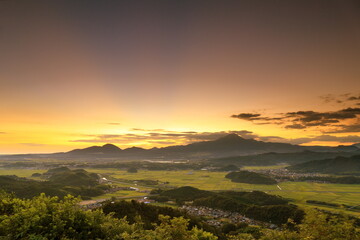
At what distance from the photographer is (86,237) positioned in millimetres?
25047

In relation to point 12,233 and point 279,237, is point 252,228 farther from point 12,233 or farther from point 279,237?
point 12,233

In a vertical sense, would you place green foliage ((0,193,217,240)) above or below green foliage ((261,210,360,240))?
above

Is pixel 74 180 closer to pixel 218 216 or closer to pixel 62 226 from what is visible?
pixel 218 216

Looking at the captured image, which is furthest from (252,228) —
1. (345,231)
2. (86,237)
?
(86,237)

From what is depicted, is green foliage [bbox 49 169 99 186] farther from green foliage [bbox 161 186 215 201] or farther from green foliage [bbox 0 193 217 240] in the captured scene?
green foliage [bbox 0 193 217 240]

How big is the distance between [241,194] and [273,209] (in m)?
40.3

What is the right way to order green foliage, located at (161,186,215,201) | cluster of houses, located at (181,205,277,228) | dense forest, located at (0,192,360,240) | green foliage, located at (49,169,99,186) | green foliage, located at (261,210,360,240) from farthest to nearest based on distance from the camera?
green foliage, located at (49,169,99,186)
green foliage, located at (161,186,215,201)
cluster of houses, located at (181,205,277,228)
green foliage, located at (261,210,360,240)
dense forest, located at (0,192,360,240)

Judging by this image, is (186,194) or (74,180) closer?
(186,194)

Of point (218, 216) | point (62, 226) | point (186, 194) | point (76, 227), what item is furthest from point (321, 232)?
point (186, 194)

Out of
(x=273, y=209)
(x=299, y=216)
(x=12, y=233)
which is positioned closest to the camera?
(x=12, y=233)

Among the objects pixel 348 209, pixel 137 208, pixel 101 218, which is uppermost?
pixel 101 218

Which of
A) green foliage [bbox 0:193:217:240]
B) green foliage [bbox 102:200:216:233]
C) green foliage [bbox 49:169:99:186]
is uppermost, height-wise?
green foliage [bbox 0:193:217:240]

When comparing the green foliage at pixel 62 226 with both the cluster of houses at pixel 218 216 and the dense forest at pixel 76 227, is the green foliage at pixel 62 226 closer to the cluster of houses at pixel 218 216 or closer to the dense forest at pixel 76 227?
the dense forest at pixel 76 227

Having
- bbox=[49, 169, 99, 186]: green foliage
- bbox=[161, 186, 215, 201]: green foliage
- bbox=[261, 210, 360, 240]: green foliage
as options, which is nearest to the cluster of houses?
bbox=[161, 186, 215, 201]: green foliage
